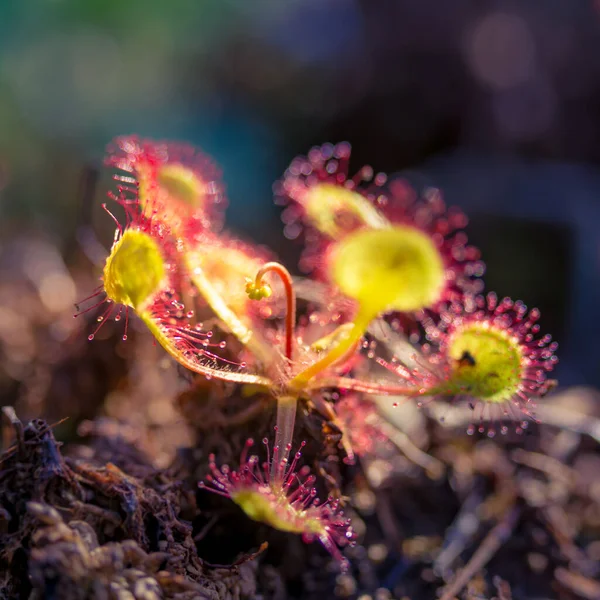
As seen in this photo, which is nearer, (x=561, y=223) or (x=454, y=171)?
(x=561, y=223)

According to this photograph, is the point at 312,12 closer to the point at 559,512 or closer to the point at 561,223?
the point at 561,223

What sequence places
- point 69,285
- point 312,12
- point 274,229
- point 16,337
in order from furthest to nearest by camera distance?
point 312,12 → point 274,229 → point 69,285 → point 16,337

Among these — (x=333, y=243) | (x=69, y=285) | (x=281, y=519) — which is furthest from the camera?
(x=69, y=285)

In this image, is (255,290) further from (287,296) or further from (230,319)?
(230,319)

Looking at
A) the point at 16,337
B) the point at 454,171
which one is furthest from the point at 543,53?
the point at 16,337

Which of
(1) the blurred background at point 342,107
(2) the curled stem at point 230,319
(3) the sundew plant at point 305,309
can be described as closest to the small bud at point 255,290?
(3) the sundew plant at point 305,309

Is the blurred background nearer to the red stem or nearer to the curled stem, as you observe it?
the curled stem

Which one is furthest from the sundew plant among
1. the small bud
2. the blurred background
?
the blurred background
